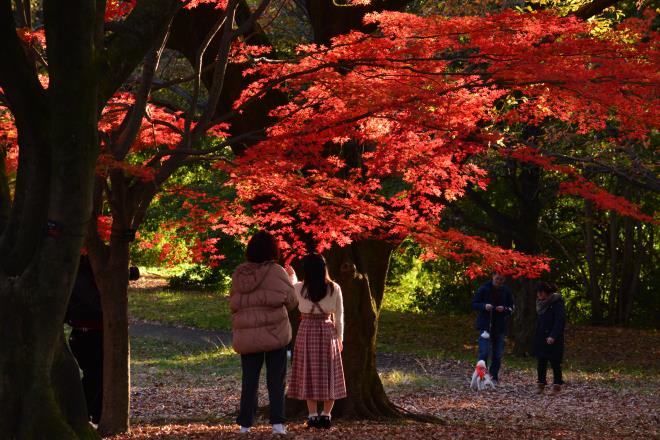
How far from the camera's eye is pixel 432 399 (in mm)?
13117

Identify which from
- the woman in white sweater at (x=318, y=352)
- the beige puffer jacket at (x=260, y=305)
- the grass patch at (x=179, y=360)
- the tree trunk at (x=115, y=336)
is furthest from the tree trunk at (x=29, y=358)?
the grass patch at (x=179, y=360)

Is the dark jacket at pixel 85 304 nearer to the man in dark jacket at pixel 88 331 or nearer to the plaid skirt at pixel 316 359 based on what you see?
the man in dark jacket at pixel 88 331

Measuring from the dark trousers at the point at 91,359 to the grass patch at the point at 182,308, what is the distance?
48.6 feet

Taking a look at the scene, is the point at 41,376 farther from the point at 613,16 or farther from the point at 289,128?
the point at 613,16

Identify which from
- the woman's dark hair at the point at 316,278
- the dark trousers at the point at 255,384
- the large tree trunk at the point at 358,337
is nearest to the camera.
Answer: the dark trousers at the point at 255,384

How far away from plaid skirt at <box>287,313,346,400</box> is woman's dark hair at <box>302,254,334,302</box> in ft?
0.78

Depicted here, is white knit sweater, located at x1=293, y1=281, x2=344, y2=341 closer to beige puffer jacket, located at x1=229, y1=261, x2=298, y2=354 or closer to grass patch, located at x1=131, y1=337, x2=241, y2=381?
beige puffer jacket, located at x1=229, y1=261, x2=298, y2=354

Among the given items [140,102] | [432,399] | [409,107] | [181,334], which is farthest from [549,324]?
[181,334]

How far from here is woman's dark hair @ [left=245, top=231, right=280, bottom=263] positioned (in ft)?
23.7

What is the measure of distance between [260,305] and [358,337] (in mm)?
2840

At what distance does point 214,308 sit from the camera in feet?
88.2

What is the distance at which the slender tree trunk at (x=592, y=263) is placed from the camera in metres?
24.2

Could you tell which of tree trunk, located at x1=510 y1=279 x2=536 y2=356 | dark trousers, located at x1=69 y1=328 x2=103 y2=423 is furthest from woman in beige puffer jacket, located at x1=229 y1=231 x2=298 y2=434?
tree trunk, located at x1=510 y1=279 x2=536 y2=356

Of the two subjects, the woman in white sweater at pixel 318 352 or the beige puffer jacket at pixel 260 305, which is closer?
the beige puffer jacket at pixel 260 305
